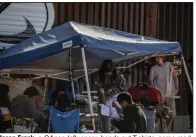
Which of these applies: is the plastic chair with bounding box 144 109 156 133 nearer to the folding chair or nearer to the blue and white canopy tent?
the blue and white canopy tent

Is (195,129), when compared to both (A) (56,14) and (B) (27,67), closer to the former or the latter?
(B) (27,67)

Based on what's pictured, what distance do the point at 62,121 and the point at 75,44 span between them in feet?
3.57

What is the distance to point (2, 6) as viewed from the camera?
899cm

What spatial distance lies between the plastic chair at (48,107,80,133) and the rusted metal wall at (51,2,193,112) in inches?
154

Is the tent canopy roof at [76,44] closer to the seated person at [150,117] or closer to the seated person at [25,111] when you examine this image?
the seated person at [25,111]

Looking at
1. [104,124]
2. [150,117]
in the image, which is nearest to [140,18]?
[150,117]

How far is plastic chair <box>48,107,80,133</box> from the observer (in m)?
5.81

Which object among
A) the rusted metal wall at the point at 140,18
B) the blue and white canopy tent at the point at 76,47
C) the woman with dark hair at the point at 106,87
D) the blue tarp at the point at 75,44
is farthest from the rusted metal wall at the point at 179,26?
the woman with dark hair at the point at 106,87

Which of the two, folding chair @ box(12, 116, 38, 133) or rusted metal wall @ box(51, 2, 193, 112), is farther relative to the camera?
rusted metal wall @ box(51, 2, 193, 112)

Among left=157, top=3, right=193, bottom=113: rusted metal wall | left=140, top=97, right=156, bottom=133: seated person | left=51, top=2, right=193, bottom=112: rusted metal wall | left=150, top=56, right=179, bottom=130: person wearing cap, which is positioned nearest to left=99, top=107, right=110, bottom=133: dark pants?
left=140, top=97, right=156, bottom=133: seated person

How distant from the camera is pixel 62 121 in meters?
5.82

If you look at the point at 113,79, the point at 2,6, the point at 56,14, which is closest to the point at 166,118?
the point at 113,79

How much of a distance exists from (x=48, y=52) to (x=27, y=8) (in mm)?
3431

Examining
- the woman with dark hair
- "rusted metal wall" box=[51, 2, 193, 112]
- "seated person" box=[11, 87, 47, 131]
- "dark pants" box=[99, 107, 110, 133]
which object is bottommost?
"dark pants" box=[99, 107, 110, 133]
